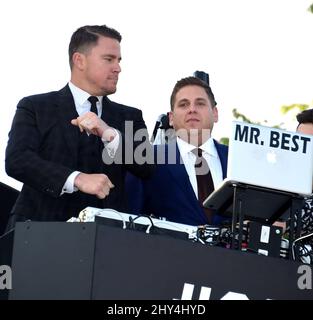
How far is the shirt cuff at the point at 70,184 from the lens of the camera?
663 centimetres

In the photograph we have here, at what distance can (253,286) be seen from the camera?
5824mm

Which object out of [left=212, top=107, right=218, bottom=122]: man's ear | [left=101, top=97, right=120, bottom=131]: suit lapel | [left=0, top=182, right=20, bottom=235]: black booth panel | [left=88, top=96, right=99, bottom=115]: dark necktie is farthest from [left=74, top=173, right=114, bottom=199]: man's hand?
[left=212, top=107, right=218, bottom=122]: man's ear

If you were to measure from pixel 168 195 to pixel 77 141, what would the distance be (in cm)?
74

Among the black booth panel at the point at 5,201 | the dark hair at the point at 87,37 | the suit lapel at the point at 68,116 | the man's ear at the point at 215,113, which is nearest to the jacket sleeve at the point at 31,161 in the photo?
the suit lapel at the point at 68,116

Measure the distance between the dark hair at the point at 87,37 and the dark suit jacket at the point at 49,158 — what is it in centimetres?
42

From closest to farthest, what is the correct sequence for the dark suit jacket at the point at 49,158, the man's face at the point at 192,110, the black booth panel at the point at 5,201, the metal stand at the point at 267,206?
the metal stand at the point at 267,206 < the dark suit jacket at the point at 49,158 < the man's face at the point at 192,110 < the black booth panel at the point at 5,201

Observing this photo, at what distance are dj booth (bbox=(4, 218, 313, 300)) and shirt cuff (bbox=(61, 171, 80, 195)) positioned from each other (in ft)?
2.54

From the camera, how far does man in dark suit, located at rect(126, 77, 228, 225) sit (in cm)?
738

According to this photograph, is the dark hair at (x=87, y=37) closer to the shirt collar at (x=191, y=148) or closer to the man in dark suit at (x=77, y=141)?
the man in dark suit at (x=77, y=141)

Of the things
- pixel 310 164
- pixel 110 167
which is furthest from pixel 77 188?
pixel 310 164
